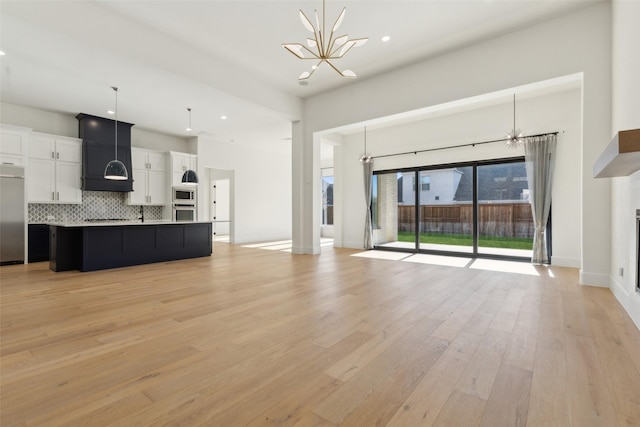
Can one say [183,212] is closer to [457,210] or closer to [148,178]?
[148,178]

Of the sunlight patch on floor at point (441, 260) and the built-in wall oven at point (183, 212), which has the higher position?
the built-in wall oven at point (183, 212)

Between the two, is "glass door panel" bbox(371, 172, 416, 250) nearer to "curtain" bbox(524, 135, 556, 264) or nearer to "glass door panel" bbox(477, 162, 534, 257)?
"glass door panel" bbox(477, 162, 534, 257)

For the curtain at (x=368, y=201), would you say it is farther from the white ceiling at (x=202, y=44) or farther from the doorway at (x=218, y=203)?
the doorway at (x=218, y=203)

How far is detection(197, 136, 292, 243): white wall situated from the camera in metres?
9.82

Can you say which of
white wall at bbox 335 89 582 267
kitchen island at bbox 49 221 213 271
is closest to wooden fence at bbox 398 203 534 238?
white wall at bbox 335 89 582 267

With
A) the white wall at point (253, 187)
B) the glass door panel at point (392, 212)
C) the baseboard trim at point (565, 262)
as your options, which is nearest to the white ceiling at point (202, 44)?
the glass door panel at point (392, 212)

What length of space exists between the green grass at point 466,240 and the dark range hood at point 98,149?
25.1 ft

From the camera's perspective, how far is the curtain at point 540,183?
5840 mm

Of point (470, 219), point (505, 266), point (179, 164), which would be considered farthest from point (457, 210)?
point (179, 164)

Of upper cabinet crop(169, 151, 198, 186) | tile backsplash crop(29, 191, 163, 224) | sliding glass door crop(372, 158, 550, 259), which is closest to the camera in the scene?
sliding glass door crop(372, 158, 550, 259)

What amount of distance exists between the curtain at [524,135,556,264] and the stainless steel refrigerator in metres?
10.4

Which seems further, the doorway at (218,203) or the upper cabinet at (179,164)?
the doorway at (218,203)

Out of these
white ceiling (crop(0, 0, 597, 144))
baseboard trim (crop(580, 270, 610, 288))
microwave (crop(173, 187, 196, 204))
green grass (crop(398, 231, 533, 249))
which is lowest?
baseboard trim (crop(580, 270, 610, 288))

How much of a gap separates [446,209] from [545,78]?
3.47 meters
